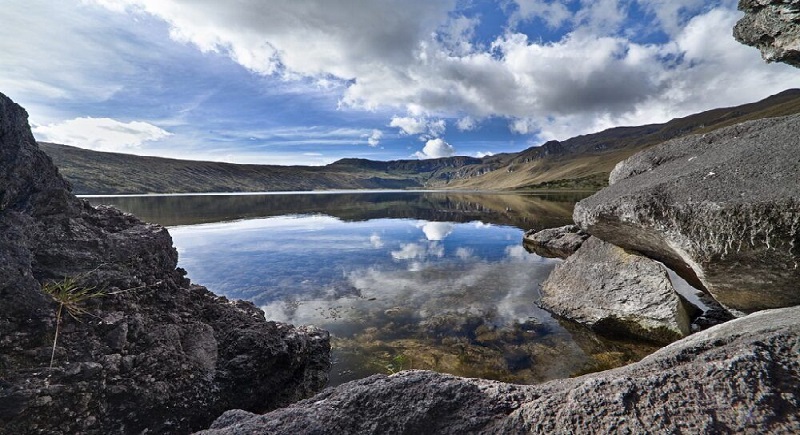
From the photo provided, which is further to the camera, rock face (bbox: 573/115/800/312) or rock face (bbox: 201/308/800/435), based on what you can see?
rock face (bbox: 573/115/800/312)

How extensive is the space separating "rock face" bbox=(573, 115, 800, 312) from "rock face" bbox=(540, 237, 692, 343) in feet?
6.74

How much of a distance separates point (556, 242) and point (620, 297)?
1802cm

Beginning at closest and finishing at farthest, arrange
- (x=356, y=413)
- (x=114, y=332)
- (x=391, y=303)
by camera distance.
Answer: (x=356, y=413), (x=114, y=332), (x=391, y=303)

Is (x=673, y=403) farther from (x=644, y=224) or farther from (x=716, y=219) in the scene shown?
(x=644, y=224)

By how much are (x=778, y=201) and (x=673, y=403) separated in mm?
6390

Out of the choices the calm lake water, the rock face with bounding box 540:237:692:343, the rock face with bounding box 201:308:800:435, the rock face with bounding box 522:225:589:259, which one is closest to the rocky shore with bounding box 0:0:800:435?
the rock face with bounding box 201:308:800:435

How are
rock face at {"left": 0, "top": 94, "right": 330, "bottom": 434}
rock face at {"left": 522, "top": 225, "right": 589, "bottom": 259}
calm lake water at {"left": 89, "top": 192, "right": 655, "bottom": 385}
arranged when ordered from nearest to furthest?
rock face at {"left": 0, "top": 94, "right": 330, "bottom": 434} → calm lake water at {"left": 89, "top": 192, "right": 655, "bottom": 385} → rock face at {"left": 522, "top": 225, "right": 589, "bottom": 259}

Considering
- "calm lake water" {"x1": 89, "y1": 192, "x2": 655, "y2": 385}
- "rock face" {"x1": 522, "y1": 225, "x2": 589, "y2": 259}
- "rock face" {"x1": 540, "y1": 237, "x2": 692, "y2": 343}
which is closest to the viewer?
"calm lake water" {"x1": 89, "y1": 192, "x2": 655, "y2": 385}

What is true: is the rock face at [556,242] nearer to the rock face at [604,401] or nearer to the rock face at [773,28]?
the rock face at [773,28]

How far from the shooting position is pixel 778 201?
23.7ft

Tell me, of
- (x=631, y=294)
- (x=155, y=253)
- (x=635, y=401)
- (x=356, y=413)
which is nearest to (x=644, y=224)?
(x=631, y=294)

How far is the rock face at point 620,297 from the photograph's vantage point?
1312 cm

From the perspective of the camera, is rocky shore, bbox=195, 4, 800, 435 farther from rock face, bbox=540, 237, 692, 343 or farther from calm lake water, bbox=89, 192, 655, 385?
calm lake water, bbox=89, 192, 655, 385

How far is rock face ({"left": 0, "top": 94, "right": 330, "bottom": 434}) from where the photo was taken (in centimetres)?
546
